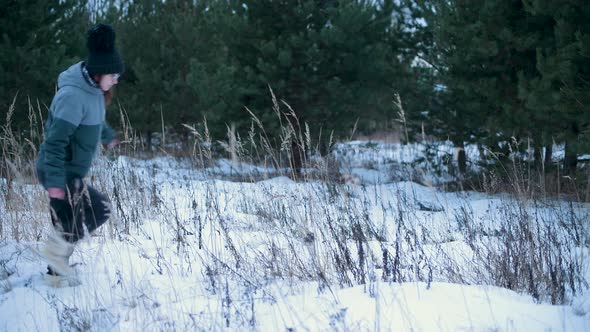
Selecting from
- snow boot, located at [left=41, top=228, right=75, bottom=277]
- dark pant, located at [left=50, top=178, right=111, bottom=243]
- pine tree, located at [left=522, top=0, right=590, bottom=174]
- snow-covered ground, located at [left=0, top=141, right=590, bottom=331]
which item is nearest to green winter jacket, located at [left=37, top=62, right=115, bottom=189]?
dark pant, located at [left=50, top=178, right=111, bottom=243]

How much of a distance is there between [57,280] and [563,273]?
2878 millimetres

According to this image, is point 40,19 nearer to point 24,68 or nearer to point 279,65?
point 24,68

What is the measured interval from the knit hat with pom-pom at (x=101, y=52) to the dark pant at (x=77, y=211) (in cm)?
65

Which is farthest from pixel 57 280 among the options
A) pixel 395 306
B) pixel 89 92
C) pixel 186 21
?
pixel 186 21

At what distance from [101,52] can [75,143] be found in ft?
1.80

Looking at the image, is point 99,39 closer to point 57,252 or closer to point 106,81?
point 106,81

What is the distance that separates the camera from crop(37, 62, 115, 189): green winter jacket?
279cm

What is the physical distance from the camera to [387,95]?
9.35m

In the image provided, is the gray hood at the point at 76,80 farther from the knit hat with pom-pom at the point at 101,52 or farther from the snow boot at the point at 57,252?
the snow boot at the point at 57,252

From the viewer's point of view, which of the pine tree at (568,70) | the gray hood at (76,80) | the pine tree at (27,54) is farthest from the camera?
the pine tree at (27,54)

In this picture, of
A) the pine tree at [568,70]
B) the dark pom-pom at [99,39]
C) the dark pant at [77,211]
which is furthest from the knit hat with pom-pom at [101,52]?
the pine tree at [568,70]

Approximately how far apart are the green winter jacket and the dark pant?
11cm

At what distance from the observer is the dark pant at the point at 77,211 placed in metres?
2.97

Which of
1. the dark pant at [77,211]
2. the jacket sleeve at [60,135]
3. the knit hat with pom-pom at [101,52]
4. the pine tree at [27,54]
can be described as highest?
the pine tree at [27,54]
